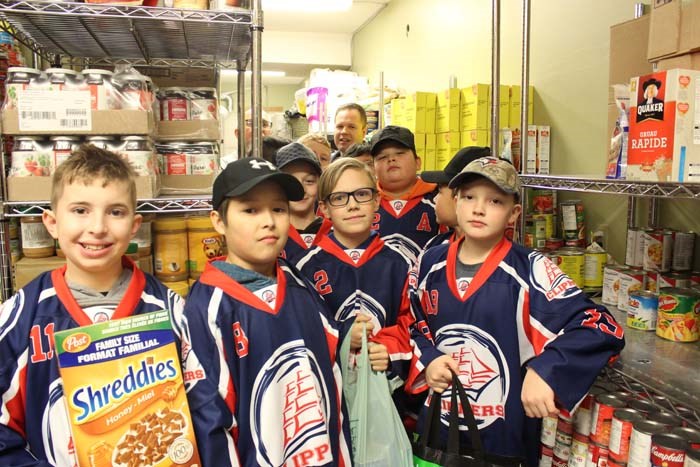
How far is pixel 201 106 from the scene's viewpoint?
7.71 ft

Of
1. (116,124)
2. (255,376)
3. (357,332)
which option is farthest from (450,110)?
(255,376)

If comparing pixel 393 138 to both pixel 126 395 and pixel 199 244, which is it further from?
pixel 126 395

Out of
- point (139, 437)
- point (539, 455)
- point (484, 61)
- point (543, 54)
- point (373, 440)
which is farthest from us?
point (484, 61)

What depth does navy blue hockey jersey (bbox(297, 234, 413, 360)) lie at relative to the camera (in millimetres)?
1988

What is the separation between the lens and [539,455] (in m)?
1.94

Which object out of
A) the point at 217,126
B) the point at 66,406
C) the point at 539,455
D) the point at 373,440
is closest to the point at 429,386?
the point at 373,440

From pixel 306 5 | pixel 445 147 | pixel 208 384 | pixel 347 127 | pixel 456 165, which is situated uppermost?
pixel 306 5

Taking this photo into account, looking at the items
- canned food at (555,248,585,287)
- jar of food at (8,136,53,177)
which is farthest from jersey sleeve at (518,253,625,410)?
jar of food at (8,136,53,177)

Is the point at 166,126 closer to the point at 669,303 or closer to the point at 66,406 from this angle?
the point at 66,406

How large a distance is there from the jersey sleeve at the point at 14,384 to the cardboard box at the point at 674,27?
2048 mm

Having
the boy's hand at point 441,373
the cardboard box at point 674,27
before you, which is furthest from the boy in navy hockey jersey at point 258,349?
the cardboard box at point 674,27

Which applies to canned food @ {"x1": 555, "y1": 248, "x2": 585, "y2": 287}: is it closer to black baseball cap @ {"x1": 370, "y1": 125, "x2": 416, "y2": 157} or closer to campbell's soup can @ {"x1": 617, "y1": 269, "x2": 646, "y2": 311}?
campbell's soup can @ {"x1": 617, "y1": 269, "x2": 646, "y2": 311}

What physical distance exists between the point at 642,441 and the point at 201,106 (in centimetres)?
193

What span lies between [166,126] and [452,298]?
52.1 inches
